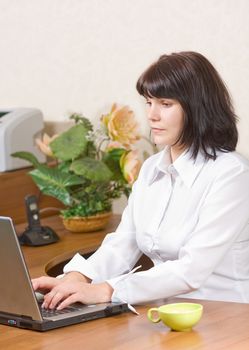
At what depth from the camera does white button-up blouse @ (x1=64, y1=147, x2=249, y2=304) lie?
2.22 metres

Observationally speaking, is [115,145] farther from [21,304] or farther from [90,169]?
[21,304]

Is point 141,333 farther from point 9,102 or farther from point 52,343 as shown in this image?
point 9,102

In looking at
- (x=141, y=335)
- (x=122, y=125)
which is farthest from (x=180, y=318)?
(x=122, y=125)

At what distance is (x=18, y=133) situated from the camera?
11.2 ft

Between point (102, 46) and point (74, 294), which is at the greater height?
point (102, 46)

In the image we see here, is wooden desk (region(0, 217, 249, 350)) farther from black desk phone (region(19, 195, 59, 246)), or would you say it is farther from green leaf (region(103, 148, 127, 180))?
green leaf (region(103, 148, 127, 180))

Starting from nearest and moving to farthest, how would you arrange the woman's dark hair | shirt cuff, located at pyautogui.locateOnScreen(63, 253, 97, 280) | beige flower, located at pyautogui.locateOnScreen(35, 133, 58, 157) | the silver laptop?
the silver laptop
the woman's dark hair
shirt cuff, located at pyautogui.locateOnScreen(63, 253, 97, 280)
beige flower, located at pyautogui.locateOnScreen(35, 133, 58, 157)

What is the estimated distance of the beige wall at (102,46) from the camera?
3021 mm

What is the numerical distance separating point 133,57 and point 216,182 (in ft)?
3.74

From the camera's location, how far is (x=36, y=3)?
3623mm

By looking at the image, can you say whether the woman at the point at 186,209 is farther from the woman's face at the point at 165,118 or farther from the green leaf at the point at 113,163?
the green leaf at the point at 113,163

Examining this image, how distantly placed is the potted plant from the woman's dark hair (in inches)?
28.9

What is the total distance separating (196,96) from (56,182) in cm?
96

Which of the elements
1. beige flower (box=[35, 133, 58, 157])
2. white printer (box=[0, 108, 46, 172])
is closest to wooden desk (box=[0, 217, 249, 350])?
beige flower (box=[35, 133, 58, 157])
